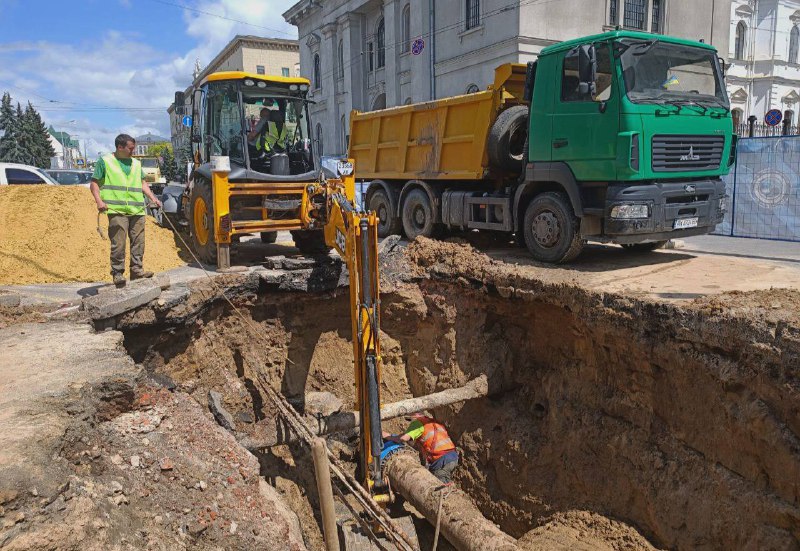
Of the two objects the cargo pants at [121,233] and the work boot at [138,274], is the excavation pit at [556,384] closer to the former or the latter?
the work boot at [138,274]

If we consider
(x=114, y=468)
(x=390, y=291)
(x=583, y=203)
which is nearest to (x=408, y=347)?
(x=390, y=291)

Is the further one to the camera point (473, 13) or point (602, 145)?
point (473, 13)

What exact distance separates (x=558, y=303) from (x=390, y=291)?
8.02ft

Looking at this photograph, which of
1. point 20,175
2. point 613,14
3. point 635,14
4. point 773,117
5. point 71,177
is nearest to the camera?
point 773,117

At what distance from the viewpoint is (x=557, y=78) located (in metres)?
7.10

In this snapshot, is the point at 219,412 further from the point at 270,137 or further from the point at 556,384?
the point at 270,137

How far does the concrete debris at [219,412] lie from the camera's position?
644cm

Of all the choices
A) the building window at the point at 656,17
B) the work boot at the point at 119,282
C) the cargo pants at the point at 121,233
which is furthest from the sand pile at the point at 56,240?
the building window at the point at 656,17

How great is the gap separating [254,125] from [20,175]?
369 inches

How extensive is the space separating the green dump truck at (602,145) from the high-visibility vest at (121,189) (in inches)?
176

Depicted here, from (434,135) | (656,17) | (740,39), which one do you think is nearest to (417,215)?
(434,135)

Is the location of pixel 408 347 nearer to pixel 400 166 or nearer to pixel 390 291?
pixel 390 291

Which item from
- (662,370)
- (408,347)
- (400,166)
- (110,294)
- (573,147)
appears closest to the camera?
(662,370)

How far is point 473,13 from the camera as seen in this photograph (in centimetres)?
2052
